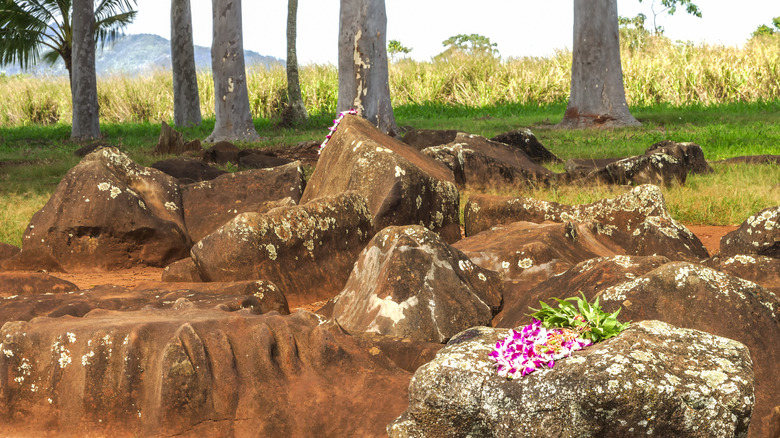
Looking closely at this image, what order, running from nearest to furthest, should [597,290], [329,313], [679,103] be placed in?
1. [597,290]
2. [329,313]
3. [679,103]

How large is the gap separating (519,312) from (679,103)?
18.0m

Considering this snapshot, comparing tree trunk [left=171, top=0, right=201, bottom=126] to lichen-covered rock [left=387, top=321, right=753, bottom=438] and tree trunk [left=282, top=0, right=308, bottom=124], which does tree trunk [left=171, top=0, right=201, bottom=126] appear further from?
lichen-covered rock [left=387, top=321, right=753, bottom=438]

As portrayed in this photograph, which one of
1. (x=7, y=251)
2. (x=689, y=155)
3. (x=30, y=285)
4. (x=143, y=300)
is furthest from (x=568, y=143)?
(x=143, y=300)

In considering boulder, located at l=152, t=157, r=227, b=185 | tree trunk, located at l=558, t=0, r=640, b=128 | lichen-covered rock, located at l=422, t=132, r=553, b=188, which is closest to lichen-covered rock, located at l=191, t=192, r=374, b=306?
lichen-covered rock, located at l=422, t=132, r=553, b=188

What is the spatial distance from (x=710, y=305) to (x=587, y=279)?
2.44ft

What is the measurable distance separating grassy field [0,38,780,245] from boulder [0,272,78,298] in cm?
284

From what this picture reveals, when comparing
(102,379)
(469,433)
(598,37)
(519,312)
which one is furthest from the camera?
(598,37)

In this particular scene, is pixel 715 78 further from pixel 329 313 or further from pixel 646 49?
pixel 329 313

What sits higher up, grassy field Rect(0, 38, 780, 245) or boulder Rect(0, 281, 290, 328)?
grassy field Rect(0, 38, 780, 245)

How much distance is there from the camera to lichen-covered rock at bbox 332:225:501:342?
4199 millimetres

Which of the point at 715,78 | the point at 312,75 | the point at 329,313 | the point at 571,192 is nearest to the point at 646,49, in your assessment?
the point at 715,78

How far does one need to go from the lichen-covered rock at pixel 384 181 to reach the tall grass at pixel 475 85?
49.3 ft

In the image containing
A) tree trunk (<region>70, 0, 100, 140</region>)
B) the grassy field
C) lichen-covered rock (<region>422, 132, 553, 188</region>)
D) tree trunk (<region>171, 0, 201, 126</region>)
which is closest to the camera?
the grassy field

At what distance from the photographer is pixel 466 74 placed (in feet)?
78.5
